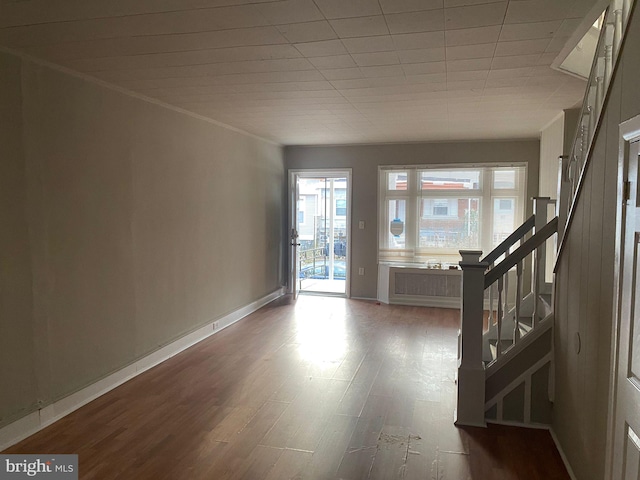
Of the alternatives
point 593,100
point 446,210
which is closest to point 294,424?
point 593,100

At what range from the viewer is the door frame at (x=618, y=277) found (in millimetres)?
1785

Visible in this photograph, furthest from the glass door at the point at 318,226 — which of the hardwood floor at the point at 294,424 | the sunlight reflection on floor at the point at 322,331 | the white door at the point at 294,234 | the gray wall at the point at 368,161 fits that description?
the hardwood floor at the point at 294,424

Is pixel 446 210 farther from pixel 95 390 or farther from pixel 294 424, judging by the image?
pixel 95 390

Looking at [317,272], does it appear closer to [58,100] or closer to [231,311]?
[231,311]

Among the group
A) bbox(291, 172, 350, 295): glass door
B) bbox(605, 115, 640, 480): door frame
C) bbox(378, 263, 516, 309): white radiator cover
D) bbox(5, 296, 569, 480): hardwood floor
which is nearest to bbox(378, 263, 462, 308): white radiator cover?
bbox(378, 263, 516, 309): white radiator cover

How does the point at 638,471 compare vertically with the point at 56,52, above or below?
below

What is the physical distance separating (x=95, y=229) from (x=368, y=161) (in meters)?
4.48

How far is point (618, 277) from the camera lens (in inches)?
72.2

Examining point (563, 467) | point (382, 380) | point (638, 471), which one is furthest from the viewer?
point (382, 380)

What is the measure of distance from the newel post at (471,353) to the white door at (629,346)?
1.37 meters

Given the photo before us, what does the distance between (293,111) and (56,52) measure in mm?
2252

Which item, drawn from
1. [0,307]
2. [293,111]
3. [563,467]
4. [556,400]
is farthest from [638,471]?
[293,111]

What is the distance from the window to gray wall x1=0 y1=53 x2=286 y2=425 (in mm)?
2700

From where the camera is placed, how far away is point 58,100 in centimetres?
318
